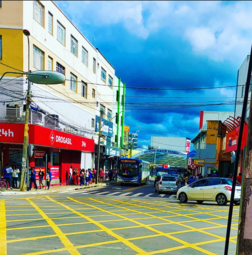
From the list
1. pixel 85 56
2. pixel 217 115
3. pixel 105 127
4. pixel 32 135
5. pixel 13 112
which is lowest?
pixel 32 135

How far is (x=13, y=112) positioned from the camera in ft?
71.6

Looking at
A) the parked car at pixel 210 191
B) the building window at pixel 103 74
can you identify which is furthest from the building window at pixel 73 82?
the parked car at pixel 210 191

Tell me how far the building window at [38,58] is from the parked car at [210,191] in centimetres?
1356

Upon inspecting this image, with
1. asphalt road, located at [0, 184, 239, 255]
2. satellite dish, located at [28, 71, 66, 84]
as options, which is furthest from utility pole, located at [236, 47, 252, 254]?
asphalt road, located at [0, 184, 239, 255]

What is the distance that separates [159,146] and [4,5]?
11200 cm

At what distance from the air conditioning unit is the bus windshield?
14.7 m

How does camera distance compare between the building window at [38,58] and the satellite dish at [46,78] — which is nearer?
the satellite dish at [46,78]

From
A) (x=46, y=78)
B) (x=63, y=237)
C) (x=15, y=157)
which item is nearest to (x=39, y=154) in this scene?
(x=15, y=157)

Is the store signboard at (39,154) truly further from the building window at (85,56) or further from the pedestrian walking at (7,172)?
the building window at (85,56)

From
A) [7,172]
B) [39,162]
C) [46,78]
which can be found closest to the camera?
[46,78]

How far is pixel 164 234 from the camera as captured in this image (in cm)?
839

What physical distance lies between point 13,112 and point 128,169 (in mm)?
15466

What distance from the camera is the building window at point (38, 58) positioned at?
20.1m

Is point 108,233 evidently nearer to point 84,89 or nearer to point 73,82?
point 73,82
